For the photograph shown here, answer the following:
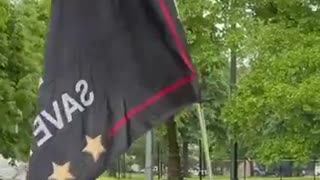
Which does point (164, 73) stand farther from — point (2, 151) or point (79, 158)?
point (2, 151)

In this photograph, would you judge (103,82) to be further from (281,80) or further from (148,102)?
(281,80)

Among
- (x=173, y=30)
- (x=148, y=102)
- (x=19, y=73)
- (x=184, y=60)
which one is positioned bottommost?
(x=148, y=102)

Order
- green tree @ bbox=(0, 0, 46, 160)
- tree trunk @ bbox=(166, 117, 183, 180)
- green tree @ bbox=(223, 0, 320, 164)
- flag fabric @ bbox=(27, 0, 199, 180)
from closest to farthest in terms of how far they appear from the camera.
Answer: flag fabric @ bbox=(27, 0, 199, 180) < green tree @ bbox=(223, 0, 320, 164) < tree trunk @ bbox=(166, 117, 183, 180) < green tree @ bbox=(0, 0, 46, 160)

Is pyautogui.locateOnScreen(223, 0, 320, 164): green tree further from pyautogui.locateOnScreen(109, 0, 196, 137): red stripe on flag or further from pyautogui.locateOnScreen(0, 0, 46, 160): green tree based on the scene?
pyautogui.locateOnScreen(109, 0, 196, 137): red stripe on flag

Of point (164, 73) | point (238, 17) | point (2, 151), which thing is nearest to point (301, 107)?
point (238, 17)

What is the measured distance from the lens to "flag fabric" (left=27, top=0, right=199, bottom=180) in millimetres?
3031

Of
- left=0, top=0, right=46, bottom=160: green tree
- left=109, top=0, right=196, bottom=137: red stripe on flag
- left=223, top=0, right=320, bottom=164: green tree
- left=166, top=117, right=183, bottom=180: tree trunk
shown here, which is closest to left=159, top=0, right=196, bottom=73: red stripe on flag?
left=109, top=0, right=196, bottom=137: red stripe on flag

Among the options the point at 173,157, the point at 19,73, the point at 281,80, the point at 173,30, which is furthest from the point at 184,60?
the point at 19,73

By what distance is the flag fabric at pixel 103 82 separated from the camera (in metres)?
3.03

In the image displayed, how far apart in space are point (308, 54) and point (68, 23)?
8400mm

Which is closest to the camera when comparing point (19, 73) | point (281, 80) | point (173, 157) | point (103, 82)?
point (103, 82)

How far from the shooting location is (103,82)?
3086 millimetres

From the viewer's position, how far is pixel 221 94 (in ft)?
98.2

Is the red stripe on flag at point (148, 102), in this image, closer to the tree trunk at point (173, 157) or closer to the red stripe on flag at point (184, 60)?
the red stripe on flag at point (184, 60)
